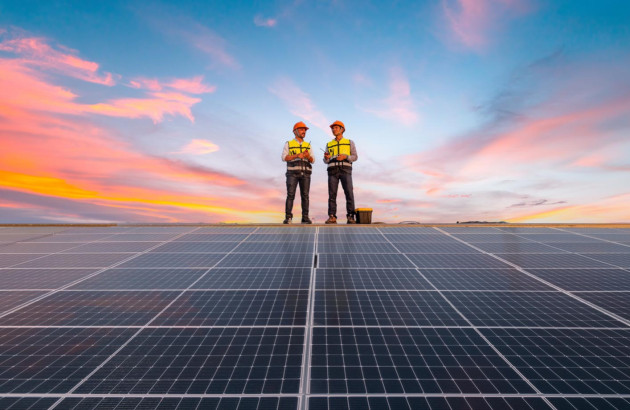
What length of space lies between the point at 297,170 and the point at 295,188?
2.13 feet

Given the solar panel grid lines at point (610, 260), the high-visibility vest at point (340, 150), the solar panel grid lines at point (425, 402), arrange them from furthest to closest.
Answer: the high-visibility vest at point (340, 150) < the solar panel grid lines at point (610, 260) < the solar panel grid lines at point (425, 402)

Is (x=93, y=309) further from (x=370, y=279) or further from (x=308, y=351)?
(x=370, y=279)

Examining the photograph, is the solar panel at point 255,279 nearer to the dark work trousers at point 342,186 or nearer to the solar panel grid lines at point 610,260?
the solar panel grid lines at point 610,260

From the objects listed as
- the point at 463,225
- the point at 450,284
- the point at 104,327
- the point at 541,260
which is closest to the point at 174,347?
the point at 104,327

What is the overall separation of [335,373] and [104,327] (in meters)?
2.38

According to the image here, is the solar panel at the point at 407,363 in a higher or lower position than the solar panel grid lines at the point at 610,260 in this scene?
lower

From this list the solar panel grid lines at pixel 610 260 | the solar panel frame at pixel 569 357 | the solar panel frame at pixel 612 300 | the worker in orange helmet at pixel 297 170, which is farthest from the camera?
the worker in orange helmet at pixel 297 170

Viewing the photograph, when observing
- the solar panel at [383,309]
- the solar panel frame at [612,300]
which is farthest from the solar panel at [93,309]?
the solar panel frame at [612,300]

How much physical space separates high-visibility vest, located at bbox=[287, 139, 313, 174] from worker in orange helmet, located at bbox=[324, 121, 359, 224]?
2.43 feet

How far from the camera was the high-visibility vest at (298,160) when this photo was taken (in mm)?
10992

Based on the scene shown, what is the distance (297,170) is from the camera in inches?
434

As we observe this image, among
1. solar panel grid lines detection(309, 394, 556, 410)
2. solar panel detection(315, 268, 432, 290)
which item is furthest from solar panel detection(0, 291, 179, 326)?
solar panel grid lines detection(309, 394, 556, 410)

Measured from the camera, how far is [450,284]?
13.9 ft

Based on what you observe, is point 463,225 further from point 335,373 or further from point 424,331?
point 335,373
